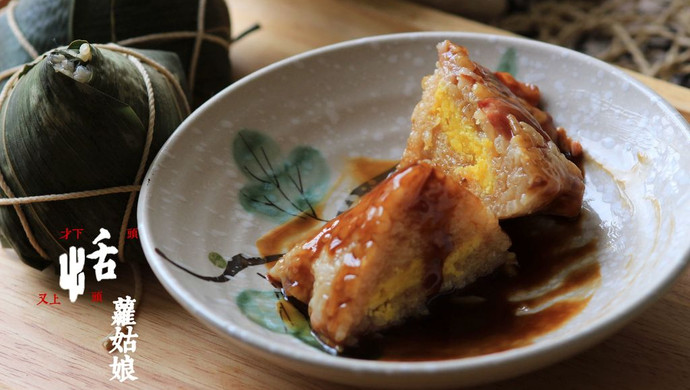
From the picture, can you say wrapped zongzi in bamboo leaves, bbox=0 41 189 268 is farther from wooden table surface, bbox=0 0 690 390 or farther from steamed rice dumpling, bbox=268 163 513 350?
steamed rice dumpling, bbox=268 163 513 350

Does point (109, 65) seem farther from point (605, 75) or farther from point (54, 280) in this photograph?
point (605, 75)

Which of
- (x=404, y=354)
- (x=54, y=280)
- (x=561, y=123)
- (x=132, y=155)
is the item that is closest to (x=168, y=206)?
(x=132, y=155)
